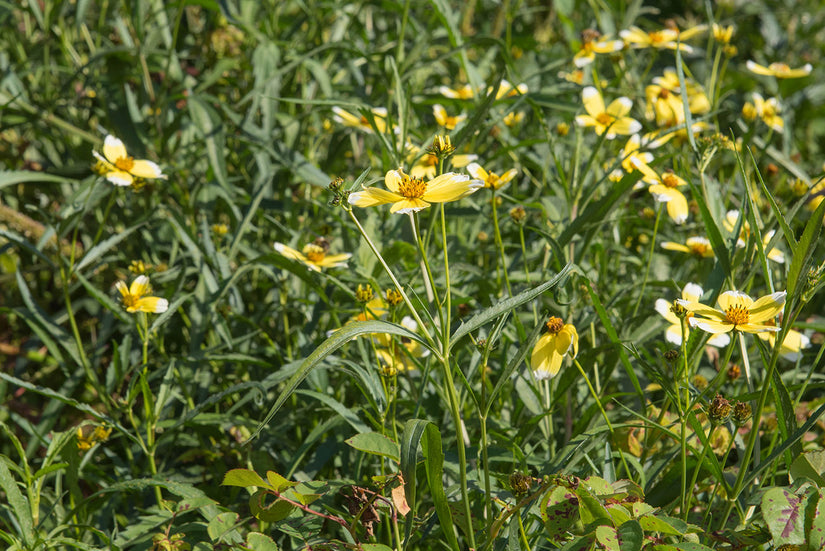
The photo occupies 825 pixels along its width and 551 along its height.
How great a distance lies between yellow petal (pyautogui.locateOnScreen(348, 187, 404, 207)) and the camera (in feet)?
2.59

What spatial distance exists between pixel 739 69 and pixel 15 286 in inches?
111

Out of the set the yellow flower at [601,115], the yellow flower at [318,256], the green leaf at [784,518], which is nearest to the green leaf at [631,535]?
the green leaf at [784,518]

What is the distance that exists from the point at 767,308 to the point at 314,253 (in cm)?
68

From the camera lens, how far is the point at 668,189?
1.21 meters

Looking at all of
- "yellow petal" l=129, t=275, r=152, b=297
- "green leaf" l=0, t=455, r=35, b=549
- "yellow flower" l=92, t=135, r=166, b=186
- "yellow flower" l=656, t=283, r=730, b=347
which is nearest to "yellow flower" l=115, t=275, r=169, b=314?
"yellow petal" l=129, t=275, r=152, b=297

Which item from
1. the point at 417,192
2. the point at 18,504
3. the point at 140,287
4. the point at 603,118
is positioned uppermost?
the point at 417,192

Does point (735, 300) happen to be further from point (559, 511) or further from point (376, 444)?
point (376, 444)

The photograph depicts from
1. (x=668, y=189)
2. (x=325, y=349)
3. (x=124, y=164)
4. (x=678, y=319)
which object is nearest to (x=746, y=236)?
(x=668, y=189)

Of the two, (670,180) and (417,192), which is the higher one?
(417,192)

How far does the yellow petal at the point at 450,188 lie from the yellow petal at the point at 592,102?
72cm

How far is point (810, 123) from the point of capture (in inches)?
110

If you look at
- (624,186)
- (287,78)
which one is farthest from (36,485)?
(287,78)

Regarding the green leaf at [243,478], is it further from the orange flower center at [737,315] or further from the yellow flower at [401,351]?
the orange flower center at [737,315]

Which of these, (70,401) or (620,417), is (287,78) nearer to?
(70,401)
